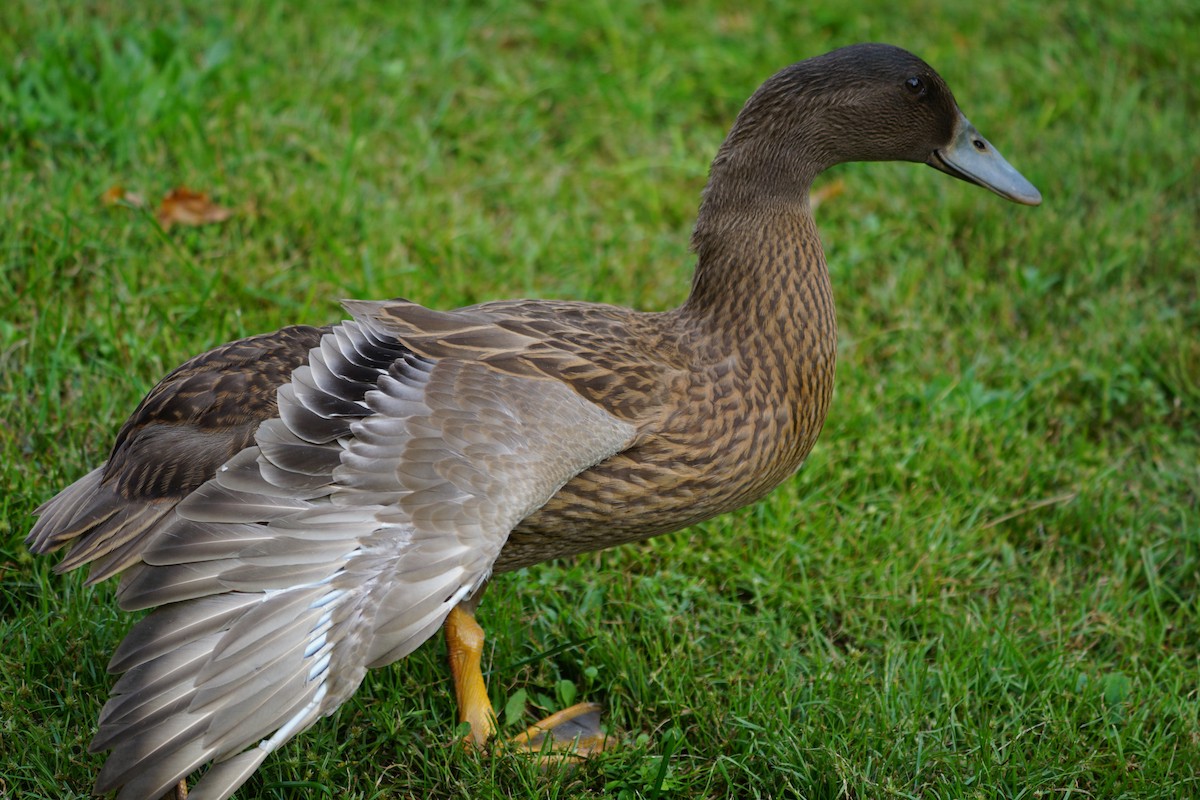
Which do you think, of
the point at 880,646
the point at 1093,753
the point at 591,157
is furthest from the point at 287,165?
the point at 1093,753

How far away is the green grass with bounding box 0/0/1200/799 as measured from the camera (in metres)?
3.30

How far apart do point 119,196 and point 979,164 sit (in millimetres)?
3150

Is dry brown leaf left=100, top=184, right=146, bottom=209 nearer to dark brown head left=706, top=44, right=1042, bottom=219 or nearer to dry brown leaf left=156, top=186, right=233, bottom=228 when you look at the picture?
dry brown leaf left=156, top=186, right=233, bottom=228

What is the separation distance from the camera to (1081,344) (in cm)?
479

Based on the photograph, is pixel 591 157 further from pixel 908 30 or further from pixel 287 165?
pixel 908 30

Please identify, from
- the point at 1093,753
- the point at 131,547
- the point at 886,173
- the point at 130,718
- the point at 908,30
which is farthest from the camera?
the point at 908,30

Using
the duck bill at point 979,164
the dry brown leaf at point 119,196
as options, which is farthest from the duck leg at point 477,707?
the dry brown leaf at point 119,196

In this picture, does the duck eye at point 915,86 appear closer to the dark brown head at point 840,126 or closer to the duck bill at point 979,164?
the dark brown head at point 840,126

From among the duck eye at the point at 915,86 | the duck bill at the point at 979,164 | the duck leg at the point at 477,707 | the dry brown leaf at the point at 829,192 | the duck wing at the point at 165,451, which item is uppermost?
the duck eye at the point at 915,86

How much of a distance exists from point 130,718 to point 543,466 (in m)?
1.00

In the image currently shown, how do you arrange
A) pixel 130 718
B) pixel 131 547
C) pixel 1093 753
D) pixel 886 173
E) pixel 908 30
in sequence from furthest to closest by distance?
pixel 908 30 → pixel 886 173 → pixel 1093 753 → pixel 131 547 → pixel 130 718

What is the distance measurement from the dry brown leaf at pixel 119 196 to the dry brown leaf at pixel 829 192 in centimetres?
282

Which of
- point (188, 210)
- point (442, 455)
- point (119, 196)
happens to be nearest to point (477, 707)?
point (442, 455)

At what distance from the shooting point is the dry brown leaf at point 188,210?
15.3 ft
